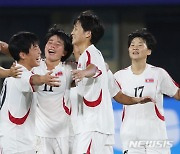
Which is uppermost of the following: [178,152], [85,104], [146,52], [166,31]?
[166,31]

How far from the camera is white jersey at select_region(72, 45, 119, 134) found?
20.9ft

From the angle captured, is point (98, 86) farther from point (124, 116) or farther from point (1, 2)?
point (1, 2)

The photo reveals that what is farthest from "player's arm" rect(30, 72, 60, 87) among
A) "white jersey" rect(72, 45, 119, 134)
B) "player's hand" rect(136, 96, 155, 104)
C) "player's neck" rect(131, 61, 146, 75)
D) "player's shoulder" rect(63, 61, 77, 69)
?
"player's neck" rect(131, 61, 146, 75)

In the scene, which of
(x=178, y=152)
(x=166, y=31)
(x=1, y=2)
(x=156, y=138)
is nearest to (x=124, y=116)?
(x=156, y=138)

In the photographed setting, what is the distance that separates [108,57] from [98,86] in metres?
8.23

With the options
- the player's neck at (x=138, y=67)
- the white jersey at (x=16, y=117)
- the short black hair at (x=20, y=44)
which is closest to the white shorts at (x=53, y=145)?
the white jersey at (x=16, y=117)

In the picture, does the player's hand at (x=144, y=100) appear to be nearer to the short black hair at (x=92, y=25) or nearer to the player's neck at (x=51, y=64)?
the short black hair at (x=92, y=25)

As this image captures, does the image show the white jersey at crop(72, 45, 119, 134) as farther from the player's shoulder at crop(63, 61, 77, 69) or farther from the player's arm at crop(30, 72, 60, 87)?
the player's shoulder at crop(63, 61, 77, 69)

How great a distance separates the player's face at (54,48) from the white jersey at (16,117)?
0.48 m

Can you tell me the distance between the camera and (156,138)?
7.35 m

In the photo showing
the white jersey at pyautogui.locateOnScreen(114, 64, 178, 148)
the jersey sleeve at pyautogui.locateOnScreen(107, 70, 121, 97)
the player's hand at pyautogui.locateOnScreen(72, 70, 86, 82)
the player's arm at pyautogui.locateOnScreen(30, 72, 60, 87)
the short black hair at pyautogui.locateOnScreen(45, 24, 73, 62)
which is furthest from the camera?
the white jersey at pyautogui.locateOnScreen(114, 64, 178, 148)

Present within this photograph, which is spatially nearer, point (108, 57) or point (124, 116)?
point (124, 116)

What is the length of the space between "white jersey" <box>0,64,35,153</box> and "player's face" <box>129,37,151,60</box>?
4.40ft

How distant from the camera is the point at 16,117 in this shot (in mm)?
6531
